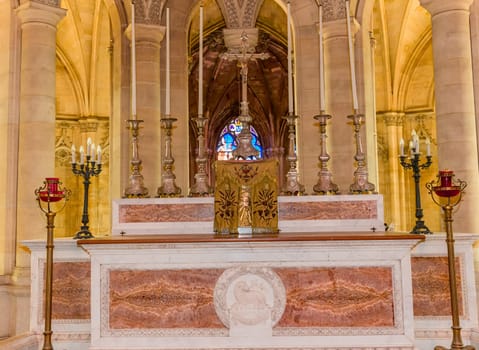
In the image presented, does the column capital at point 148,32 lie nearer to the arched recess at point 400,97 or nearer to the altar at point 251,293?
the altar at point 251,293

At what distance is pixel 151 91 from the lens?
10.9m

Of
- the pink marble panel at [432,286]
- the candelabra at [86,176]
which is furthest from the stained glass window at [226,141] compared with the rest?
the pink marble panel at [432,286]

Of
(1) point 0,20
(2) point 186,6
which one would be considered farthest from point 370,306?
(2) point 186,6

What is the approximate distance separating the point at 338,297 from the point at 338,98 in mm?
6022

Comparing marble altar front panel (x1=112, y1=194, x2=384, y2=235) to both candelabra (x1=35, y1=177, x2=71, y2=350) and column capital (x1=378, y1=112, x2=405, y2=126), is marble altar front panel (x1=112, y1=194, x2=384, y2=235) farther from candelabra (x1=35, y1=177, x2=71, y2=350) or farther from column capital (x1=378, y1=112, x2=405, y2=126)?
column capital (x1=378, y1=112, x2=405, y2=126)

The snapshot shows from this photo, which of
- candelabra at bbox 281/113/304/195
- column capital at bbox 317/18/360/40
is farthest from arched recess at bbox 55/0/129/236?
candelabra at bbox 281/113/304/195

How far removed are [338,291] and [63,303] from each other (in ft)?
8.48

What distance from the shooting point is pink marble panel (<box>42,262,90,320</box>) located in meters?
5.41

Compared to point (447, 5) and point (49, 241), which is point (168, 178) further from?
point (447, 5)

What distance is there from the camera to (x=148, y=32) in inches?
428

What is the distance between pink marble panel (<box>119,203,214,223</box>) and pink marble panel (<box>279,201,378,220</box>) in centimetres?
80

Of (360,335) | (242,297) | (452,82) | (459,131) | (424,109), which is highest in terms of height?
(424,109)

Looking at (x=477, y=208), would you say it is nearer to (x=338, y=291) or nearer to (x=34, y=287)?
(x=338, y=291)

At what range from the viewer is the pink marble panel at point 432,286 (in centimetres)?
529
